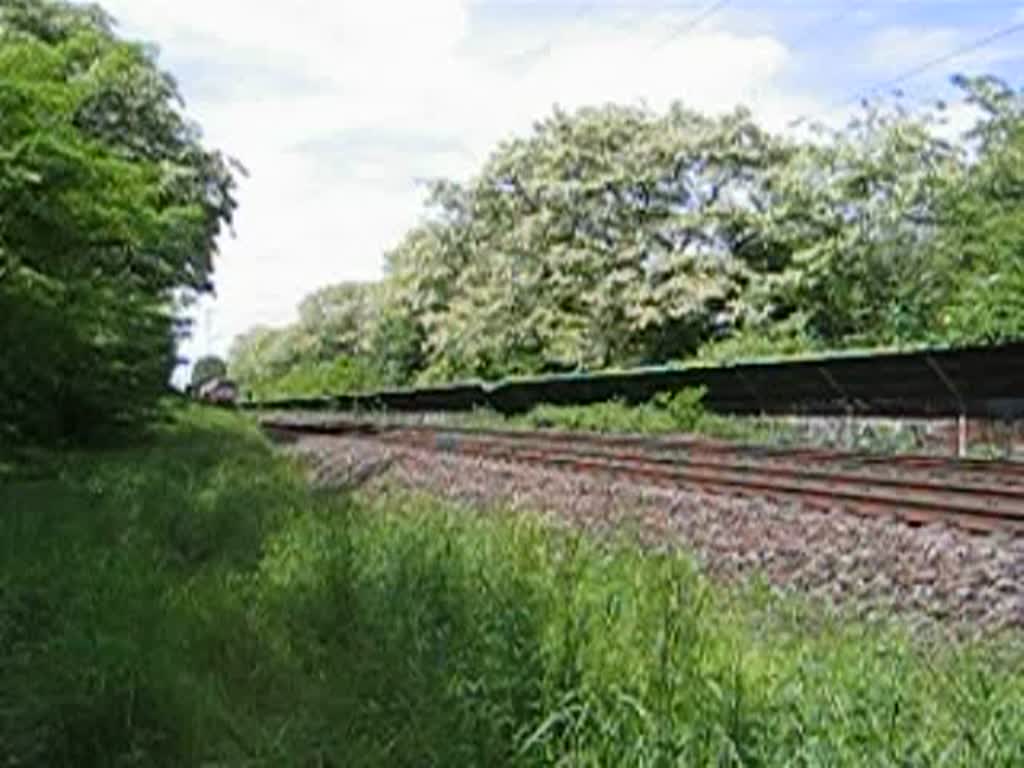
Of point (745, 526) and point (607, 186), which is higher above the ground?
point (607, 186)

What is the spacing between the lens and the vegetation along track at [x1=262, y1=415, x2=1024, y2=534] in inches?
503

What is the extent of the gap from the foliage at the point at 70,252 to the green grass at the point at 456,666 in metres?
4.97

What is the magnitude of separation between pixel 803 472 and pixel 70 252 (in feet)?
30.5

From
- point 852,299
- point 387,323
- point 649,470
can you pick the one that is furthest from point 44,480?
point 387,323

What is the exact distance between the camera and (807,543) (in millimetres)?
10711

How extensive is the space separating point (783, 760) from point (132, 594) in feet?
14.4

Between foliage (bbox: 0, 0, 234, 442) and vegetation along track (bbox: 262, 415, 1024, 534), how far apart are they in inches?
254

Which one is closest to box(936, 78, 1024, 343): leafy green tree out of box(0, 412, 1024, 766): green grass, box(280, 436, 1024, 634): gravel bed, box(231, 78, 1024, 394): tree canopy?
box(231, 78, 1024, 394): tree canopy

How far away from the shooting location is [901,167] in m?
47.3

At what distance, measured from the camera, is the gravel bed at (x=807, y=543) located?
27.2 ft

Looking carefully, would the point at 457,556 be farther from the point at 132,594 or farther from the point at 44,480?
the point at 44,480

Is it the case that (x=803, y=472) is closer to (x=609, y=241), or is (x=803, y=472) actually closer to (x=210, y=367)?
(x=609, y=241)

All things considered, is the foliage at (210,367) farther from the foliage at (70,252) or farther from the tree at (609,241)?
the foliage at (70,252)

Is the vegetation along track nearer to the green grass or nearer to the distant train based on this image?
the green grass
